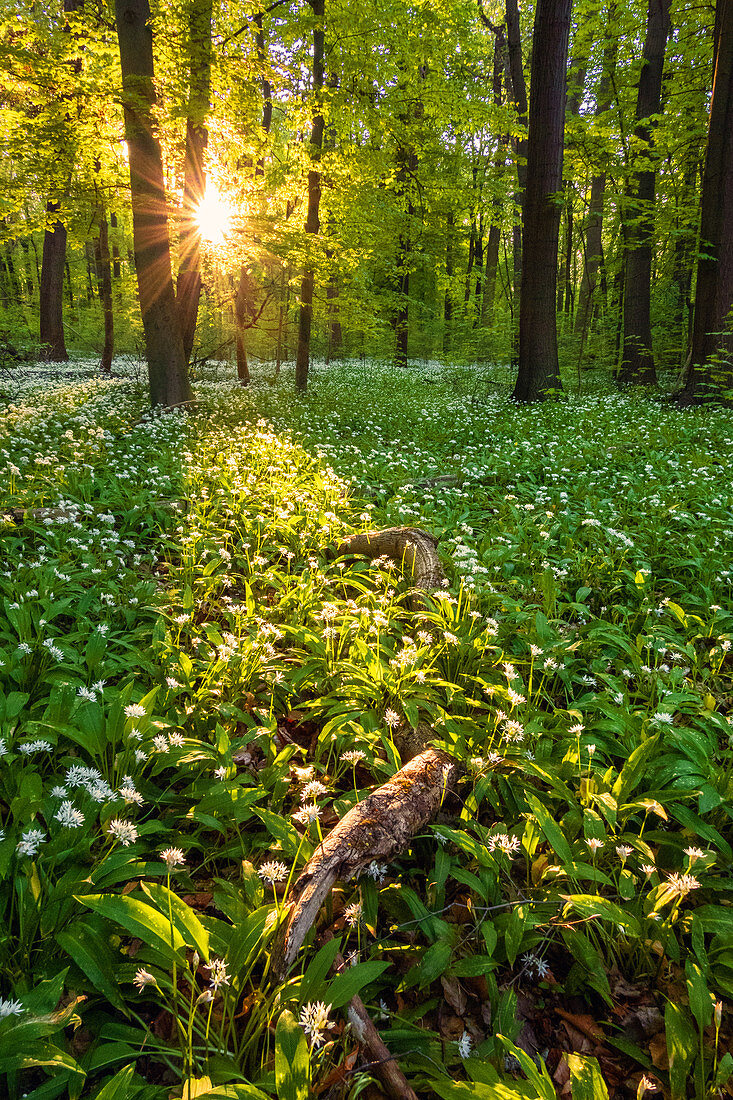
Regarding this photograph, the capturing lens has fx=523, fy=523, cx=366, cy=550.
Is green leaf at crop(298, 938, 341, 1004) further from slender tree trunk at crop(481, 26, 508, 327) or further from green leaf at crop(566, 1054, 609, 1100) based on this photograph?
slender tree trunk at crop(481, 26, 508, 327)

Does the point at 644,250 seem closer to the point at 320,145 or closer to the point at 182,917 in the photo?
the point at 320,145

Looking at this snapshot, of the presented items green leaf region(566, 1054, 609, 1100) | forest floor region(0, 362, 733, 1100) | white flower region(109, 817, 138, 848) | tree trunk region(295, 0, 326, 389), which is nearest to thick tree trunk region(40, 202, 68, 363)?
tree trunk region(295, 0, 326, 389)

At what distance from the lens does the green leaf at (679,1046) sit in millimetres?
1274

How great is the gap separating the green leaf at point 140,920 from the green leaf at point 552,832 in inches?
46.3

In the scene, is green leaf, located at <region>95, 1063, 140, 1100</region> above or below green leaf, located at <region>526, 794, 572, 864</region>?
below

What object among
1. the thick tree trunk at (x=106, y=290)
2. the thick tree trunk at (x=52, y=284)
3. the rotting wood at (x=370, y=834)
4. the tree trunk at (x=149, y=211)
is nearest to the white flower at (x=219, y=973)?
the rotting wood at (x=370, y=834)

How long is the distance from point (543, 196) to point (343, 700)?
1062 cm

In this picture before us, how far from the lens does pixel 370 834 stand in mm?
1672

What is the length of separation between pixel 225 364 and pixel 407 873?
23.8 m

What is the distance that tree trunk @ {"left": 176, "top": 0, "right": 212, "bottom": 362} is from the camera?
25.6ft

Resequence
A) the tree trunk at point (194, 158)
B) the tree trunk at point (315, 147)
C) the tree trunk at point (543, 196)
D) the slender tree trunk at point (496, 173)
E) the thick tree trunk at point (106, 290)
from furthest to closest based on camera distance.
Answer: the slender tree trunk at point (496, 173) → the thick tree trunk at point (106, 290) → the tree trunk at point (315, 147) → the tree trunk at point (543, 196) → the tree trunk at point (194, 158)

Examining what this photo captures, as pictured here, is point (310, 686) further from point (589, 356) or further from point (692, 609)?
point (589, 356)

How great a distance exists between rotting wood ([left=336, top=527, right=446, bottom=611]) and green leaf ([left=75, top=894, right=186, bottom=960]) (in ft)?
7.19

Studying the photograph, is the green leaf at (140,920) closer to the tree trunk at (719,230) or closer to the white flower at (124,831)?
the white flower at (124,831)
